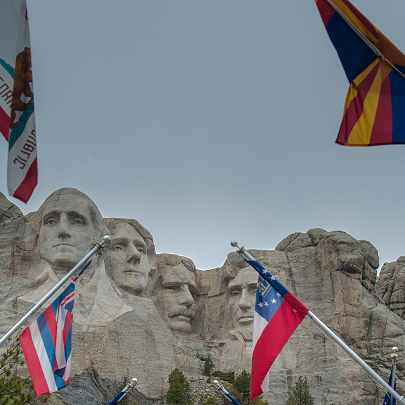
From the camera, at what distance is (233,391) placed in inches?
747

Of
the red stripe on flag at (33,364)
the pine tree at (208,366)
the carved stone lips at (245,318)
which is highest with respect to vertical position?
the carved stone lips at (245,318)

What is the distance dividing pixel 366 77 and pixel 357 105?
→ 0.45m

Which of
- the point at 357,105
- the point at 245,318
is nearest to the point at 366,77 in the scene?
the point at 357,105

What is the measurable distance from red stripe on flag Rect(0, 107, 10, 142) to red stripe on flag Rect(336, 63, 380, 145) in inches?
186

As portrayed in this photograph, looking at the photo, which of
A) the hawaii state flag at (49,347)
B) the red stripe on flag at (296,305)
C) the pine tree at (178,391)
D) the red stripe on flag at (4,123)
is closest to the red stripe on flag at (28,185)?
the red stripe on flag at (4,123)

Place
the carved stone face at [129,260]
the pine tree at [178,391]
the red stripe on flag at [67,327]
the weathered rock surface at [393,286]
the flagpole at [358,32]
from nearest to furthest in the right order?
the flagpole at [358,32] → the red stripe on flag at [67,327] → the pine tree at [178,391] → the carved stone face at [129,260] → the weathered rock surface at [393,286]

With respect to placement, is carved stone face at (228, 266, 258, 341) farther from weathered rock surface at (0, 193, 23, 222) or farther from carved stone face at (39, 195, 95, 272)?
weathered rock surface at (0, 193, 23, 222)

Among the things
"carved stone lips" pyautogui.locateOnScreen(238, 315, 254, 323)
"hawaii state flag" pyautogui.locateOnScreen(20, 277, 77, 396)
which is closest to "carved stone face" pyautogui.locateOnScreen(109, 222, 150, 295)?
"carved stone lips" pyautogui.locateOnScreen(238, 315, 254, 323)

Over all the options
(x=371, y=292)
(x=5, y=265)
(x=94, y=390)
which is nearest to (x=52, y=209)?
(x=5, y=265)

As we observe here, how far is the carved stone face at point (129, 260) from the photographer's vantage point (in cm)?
2277

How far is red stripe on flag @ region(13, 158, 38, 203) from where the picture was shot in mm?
8453

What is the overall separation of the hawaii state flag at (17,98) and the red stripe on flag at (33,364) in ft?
8.81

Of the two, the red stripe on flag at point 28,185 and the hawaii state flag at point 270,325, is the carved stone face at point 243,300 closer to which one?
the hawaii state flag at point 270,325

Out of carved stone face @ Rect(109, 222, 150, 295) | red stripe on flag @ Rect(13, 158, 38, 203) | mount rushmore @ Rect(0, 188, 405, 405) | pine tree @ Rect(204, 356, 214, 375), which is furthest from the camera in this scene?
carved stone face @ Rect(109, 222, 150, 295)
